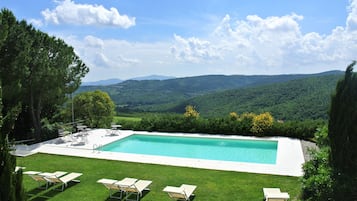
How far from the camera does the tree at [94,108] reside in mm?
18922

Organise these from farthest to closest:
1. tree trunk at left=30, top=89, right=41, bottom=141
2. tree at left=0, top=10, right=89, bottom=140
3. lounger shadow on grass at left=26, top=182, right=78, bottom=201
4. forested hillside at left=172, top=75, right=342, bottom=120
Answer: forested hillside at left=172, top=75, right=342, bottom=120
tree trunk at left=30, top=89, right=41, bottom=141
tree at left=0, top=10, right=89, bottom=140
lounger shadow on grass at left=26, top=182, right=78, bottom=201

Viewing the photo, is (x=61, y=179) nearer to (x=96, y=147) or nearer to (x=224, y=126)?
(x=96, y=147)

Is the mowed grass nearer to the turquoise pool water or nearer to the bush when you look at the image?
the turquoise pool water

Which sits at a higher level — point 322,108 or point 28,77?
point 28,77

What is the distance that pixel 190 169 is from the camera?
10273 millimetres

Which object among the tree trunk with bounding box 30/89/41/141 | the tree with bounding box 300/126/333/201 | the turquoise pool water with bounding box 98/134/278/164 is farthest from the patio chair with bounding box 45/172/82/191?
the tree trunk with bounding box 30/89/41/141

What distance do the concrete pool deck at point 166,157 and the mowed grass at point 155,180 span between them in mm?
549

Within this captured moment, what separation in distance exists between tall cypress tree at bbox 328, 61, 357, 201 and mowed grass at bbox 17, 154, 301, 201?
2.58m

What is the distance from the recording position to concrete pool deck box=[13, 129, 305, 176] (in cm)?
1032

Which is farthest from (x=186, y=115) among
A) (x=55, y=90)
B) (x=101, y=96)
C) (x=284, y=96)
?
(x=284, y=96)

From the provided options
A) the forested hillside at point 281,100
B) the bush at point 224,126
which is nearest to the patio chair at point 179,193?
the bush at point 224,126

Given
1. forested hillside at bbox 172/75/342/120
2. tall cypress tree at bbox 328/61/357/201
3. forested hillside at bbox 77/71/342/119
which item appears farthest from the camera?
forested hillside at bbox 77/71/342/119

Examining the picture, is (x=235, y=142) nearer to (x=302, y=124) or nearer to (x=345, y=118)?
(x=302, y=124)

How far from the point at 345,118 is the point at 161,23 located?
54.6 ft
